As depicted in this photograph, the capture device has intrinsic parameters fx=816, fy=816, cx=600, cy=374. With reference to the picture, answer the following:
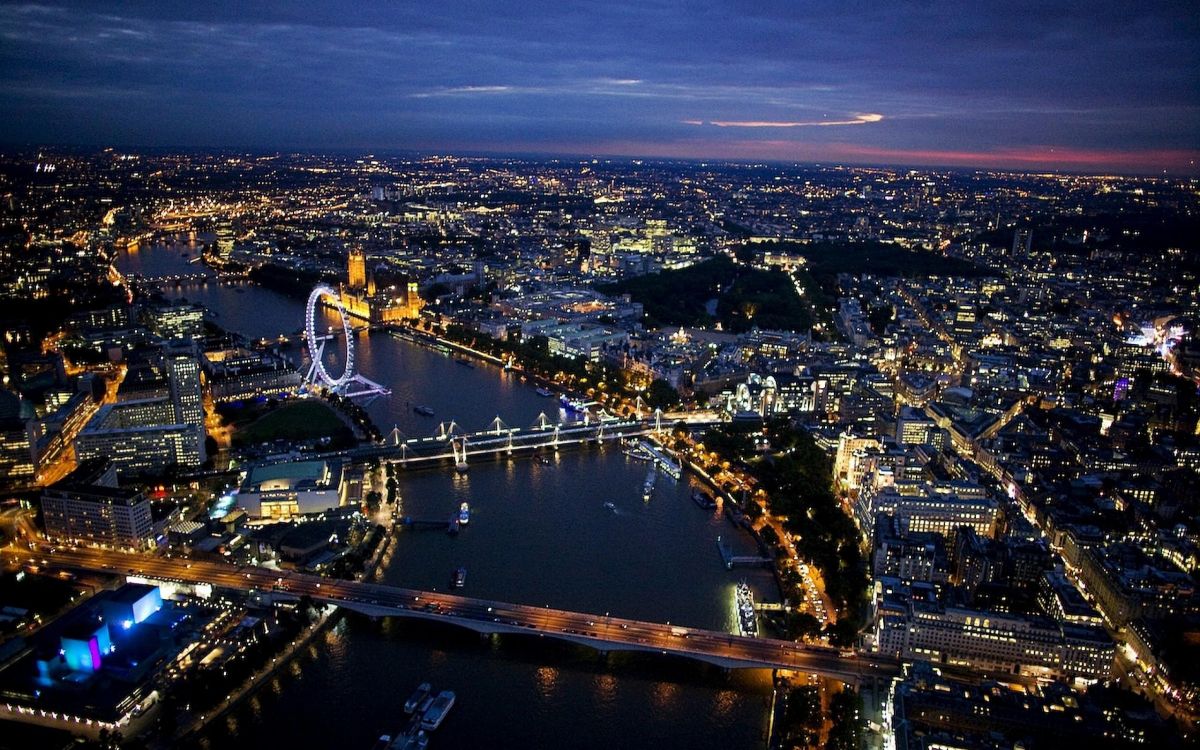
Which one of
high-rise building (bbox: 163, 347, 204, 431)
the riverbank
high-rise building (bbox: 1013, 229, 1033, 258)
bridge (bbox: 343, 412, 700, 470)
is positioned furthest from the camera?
high-rise building (bbox: 1013, 229, 1033, 258)

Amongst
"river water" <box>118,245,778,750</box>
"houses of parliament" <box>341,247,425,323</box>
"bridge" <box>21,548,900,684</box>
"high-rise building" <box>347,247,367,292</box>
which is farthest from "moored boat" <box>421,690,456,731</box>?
"high-rise building" <box>347,247,367,292</box>

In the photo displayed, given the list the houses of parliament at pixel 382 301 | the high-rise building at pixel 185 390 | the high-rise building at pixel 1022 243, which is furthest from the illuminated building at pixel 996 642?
the high-rise building at pixel 1022 243

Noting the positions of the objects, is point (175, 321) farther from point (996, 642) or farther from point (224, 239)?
point (996, 642)

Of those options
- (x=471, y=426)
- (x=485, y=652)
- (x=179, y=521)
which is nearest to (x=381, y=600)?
(x=485, y=652)

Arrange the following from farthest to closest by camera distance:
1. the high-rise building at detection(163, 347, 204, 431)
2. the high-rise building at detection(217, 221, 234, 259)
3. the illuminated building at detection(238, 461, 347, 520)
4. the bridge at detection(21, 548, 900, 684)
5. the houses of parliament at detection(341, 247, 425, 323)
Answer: the high-rise building at detection(217, 221, 234, 259), the houses of parliament at detection(341, 247, 425, 323), the high-rise building at detection(163, 347, 204, 431), the illuminated building at detection(238, 461, 347, 520), the bridge at detection(21, 548, 900, 684)

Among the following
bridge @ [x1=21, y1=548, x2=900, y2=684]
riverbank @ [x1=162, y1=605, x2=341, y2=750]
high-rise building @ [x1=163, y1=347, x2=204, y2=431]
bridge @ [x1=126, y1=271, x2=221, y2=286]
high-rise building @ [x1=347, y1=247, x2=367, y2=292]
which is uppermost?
high-rise building @ [x1=347, y1=247, x2=367, y2=292]

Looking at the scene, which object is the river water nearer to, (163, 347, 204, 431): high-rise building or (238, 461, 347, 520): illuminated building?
(238, 461, 347, 520): illuminated building

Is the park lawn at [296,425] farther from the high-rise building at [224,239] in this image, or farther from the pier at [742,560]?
the high-rise building at [224,239]
